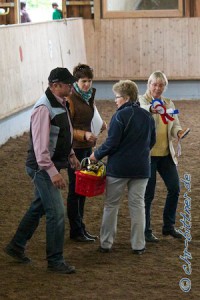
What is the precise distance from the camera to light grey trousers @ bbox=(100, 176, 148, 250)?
752 cm

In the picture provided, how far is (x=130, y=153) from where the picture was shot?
24.3 feet

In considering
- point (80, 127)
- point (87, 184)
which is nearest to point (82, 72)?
point (80, 127)

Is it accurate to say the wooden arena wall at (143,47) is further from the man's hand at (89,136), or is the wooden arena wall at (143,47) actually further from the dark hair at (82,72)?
the man's hand at (89,136)

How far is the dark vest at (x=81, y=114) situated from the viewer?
8070mm

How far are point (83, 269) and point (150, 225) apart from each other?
153cm

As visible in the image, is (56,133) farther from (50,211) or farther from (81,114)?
(81,114)

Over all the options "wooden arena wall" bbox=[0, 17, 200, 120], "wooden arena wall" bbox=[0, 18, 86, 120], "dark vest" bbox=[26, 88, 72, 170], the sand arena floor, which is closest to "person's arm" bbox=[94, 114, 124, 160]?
"dark vest" bbox=[26, 88, 72, 170]

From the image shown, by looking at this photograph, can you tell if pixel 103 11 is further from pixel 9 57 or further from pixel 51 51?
pixel 9 57

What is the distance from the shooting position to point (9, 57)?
14.1m

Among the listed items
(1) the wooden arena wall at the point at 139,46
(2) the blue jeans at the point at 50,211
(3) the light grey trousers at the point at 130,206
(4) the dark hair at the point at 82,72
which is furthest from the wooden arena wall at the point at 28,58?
(2) the blue jeans at the point at 50,211

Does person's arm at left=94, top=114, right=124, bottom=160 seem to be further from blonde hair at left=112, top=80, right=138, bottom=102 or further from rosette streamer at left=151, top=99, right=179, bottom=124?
rosette streamer at left=151, top=99, right=179, bottom=124

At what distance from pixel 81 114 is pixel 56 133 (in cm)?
126

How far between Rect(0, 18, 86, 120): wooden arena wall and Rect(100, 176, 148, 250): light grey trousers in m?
6.19

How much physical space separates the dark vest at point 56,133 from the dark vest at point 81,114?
104 cm
